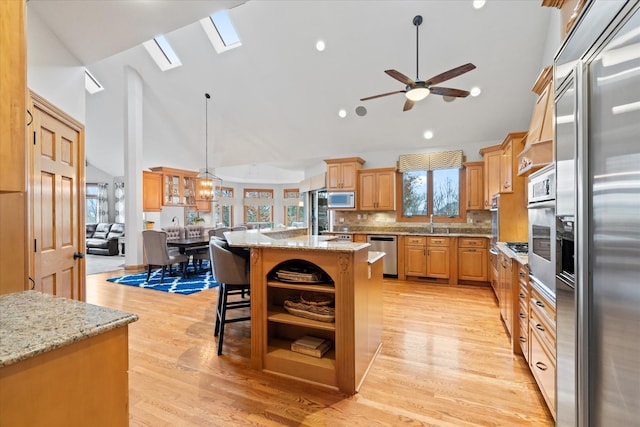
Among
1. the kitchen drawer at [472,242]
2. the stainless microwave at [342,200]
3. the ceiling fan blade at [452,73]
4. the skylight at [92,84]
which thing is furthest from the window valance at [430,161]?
the skylight at [92,84]

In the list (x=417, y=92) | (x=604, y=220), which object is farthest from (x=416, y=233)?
(x=604, y=220)

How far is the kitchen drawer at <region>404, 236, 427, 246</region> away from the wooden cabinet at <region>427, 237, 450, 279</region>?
9cm

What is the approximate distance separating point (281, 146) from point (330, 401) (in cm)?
618

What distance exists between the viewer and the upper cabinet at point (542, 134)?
2.44 m

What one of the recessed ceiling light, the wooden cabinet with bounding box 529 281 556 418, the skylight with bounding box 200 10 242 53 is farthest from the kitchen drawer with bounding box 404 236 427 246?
the skylight with bounding box 200 10 242 53

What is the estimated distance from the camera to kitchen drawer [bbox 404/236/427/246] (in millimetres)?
5487

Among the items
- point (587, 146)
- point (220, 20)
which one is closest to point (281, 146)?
point (220, 20)

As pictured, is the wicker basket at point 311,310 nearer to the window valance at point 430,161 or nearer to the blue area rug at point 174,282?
the blue area rug at point 174,282

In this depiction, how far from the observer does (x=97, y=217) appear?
396 inches

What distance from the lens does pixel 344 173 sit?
646 cm

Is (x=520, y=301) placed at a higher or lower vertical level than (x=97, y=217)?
lower

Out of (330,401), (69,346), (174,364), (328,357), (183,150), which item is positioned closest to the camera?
(69,346)

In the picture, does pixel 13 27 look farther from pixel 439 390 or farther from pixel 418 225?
pixel 418 225

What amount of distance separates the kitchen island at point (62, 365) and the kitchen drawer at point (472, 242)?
17.4 feet
